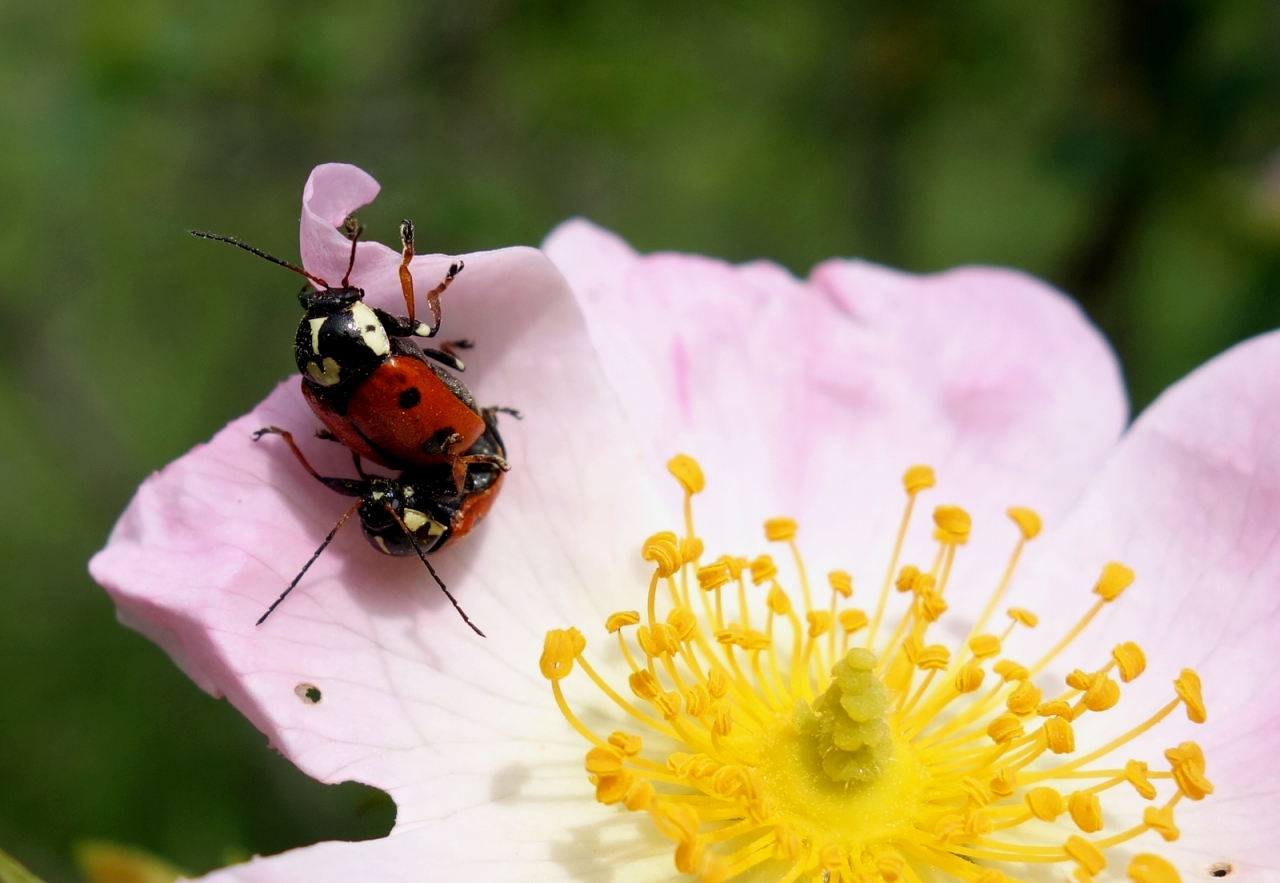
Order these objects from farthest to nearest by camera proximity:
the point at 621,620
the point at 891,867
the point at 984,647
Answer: the point at 984,647
the point at 621,620
the point at 891,867

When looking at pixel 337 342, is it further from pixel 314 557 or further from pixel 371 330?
pixel 314 557

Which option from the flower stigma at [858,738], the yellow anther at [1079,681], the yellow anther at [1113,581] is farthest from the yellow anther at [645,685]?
the yellow anther at [1113,581]

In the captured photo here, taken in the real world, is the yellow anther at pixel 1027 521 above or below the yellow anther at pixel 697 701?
above

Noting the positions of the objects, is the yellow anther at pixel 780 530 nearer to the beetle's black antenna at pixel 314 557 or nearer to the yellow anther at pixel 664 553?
the yellow anther at pixel 664 553

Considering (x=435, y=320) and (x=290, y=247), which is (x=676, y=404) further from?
(x=290, y=247)

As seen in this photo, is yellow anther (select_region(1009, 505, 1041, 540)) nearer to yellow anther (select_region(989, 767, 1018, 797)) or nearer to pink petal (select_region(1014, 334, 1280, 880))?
pink petal (select_region(1014, 334, 1280, 880))

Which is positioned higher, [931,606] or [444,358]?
[444,358]

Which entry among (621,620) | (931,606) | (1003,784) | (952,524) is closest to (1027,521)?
(952,524)

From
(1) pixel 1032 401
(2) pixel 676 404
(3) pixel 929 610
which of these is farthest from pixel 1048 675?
(2) pixel 676 404
